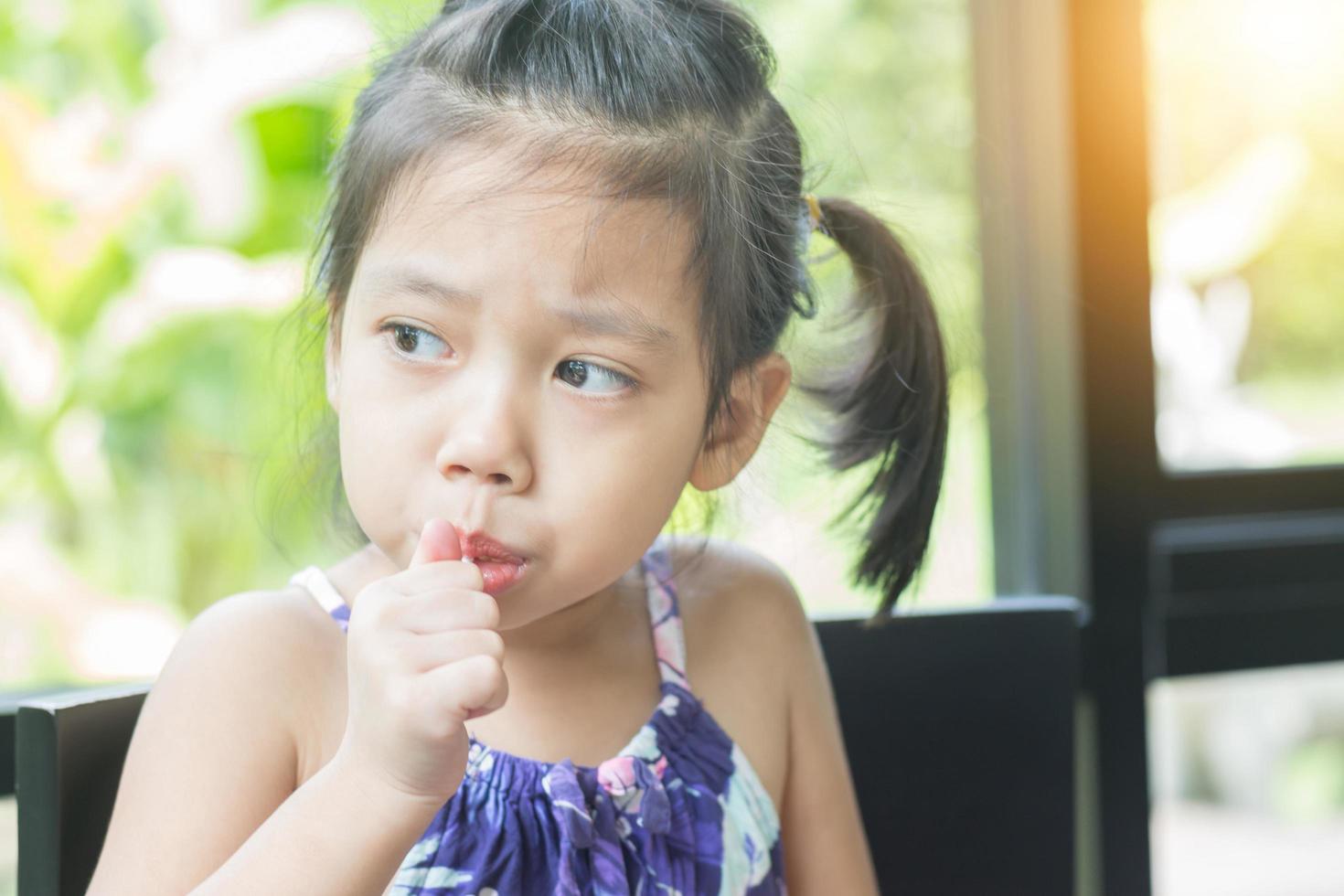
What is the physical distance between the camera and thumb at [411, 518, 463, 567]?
0.70 metres

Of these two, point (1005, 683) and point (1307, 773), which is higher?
point (1005, 683)

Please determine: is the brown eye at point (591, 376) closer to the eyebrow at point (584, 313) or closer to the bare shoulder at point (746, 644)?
the eyebrow at point (584, 313)

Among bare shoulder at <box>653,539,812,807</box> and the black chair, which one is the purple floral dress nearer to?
bare shoulder at <box>653,539,812,807</box>

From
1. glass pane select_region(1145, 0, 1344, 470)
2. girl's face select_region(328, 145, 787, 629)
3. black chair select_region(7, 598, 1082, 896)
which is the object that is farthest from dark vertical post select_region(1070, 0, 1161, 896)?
girl's face select_region(328, 145, 787, 629)

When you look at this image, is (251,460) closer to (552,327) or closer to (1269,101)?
(552,327)

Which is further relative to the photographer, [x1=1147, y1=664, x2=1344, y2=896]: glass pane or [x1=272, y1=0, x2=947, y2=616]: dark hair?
[x1=1147, y1=664, x2=1344, y2=896]: glass pane

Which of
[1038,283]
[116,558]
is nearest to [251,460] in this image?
[116,558]

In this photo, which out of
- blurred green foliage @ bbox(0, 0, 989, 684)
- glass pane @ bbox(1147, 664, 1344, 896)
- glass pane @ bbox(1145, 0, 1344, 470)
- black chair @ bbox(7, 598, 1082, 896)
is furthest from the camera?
glass pane @ bbox(1147, 664, 1344, 896)

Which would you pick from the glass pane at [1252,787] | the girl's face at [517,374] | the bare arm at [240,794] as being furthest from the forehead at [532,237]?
the glass pane at [1252,787]

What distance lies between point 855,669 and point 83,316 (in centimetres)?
125

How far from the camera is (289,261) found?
1.81 m

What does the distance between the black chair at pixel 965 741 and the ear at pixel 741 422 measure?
0.69 ft

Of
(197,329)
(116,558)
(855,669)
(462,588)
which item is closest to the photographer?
(462,588)

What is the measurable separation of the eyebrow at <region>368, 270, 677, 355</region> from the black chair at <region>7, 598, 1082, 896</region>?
0.40 m
